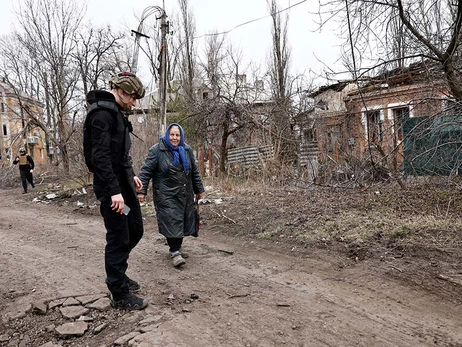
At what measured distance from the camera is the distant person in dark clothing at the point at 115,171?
3033mm

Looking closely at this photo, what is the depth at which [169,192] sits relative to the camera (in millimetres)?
4535

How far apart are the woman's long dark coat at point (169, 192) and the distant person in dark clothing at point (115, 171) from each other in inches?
42.9

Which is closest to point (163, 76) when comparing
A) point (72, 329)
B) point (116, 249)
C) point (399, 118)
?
point (399, 118)

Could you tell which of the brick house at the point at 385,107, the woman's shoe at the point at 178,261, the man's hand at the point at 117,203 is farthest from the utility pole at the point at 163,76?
the man's hand at the point at 117,203

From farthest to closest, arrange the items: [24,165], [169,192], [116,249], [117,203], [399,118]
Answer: [24,165], [399,118], [169,192], [116,249], [117,203]

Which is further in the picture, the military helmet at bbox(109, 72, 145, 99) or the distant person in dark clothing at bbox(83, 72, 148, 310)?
the military helmet at bbox(109, 72, 145, 99)

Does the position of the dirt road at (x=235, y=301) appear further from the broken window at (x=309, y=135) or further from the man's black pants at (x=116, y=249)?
the broken window at (x=309, y=135)

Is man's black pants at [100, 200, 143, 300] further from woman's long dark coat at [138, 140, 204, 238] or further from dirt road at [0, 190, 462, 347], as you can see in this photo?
woman's long dark coat at [138, 140, 204, 238]

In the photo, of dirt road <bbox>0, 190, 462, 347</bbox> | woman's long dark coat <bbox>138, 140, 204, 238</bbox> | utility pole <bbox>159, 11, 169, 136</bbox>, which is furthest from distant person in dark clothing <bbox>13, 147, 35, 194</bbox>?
woman's long dark coat <bbox>138, 140, 204, 238</bbox>

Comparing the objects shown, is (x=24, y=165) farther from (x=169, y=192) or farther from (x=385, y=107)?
(x=385, y=107)

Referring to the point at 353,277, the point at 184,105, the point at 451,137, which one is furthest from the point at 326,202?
the point at 184,105

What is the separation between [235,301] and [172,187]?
1.81 metres

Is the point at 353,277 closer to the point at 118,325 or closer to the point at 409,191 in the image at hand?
the point at 118,325

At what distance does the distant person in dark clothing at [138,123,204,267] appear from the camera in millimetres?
4508
